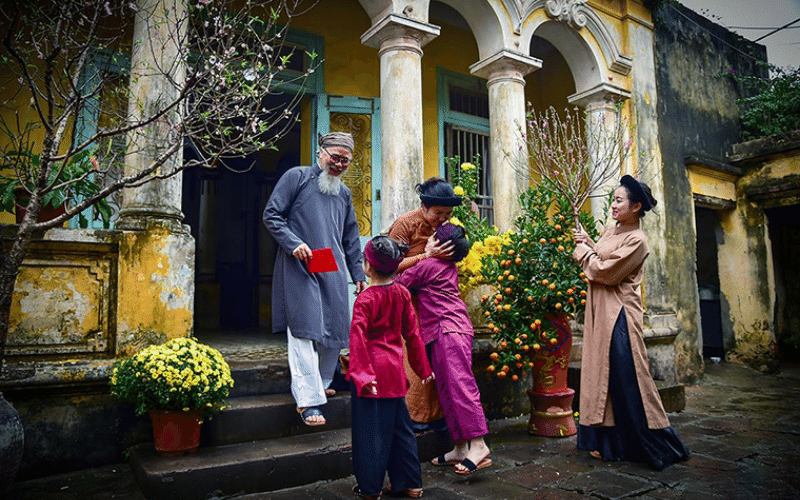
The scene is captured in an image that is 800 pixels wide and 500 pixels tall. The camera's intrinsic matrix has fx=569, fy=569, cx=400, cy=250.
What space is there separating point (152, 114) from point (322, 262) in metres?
1.94

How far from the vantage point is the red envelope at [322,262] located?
12.8 feet

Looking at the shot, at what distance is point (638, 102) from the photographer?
847 centimetres

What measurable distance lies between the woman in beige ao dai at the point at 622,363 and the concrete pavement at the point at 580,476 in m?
0.17

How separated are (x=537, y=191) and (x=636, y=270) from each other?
3.78 feet

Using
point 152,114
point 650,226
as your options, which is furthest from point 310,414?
point 650,226

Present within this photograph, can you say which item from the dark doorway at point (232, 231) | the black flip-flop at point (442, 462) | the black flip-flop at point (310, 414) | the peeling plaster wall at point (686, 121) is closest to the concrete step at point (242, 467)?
the black flip-flop at point (310, 414)

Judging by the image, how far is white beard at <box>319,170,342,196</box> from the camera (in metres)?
4.28

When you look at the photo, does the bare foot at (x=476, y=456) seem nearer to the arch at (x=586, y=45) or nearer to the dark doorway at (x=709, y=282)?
the arch at (x=586, y=45)

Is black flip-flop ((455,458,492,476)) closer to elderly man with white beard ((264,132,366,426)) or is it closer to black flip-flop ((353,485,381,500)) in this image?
black flip-flop ((353,485,381,500))

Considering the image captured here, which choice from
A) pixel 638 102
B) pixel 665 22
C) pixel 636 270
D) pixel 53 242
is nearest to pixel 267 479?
pixel 53 242

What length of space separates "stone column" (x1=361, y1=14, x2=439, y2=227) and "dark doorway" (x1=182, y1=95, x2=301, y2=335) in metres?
4.05

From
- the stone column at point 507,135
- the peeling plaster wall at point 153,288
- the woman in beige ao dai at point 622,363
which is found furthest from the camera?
the stone column at point 507,135

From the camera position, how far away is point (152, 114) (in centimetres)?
453

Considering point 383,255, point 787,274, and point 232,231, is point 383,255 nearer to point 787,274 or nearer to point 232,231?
point 232,231
